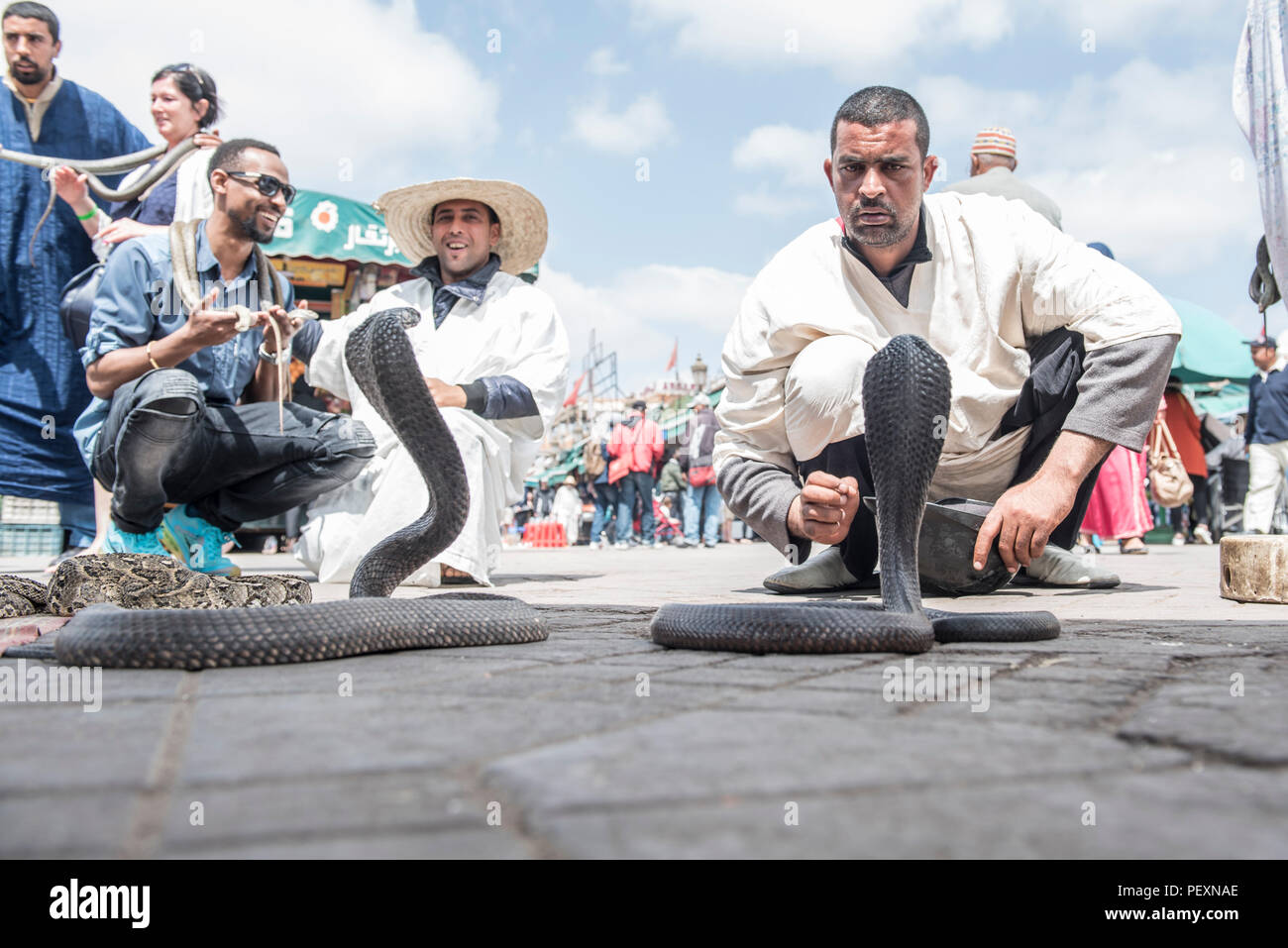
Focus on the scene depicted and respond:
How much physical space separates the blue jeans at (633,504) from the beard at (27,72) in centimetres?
918

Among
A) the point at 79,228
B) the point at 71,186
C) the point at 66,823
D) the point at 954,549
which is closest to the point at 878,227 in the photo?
the point at 954,549

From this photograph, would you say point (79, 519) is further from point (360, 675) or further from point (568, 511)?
point (568, 511)

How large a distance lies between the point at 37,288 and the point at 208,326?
249 centimetres

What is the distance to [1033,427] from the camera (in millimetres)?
3943

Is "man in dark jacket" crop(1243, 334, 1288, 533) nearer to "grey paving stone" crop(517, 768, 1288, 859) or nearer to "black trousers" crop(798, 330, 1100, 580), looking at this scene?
"black trousers" crop(798, 330, 1100, 580)

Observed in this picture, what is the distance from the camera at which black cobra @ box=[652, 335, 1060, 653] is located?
6.66 ft

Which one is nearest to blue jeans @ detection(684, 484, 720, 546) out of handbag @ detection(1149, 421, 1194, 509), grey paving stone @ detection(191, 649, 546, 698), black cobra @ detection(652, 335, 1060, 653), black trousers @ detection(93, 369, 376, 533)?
handbag @ detection(1149, 421, 1194, 509)

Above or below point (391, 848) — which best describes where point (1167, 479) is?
above

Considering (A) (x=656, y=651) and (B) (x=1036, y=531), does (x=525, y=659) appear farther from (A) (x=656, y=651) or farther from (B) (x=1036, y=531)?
(B) (x=1036, y=531)

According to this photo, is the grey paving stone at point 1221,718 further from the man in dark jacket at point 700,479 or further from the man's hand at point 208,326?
the man in dark jacket at point 700,479

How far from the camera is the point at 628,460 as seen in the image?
1399cm

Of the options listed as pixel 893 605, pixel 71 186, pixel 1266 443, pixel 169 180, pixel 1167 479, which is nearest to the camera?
pixel 893 605
